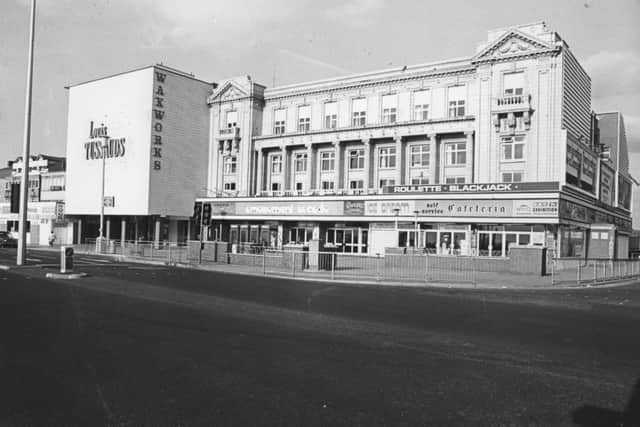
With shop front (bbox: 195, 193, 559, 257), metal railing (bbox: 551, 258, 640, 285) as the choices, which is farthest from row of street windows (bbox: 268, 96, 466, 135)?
metal railing (bbox: 551, 258, 640, 285)

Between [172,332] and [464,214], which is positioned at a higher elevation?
[464,214]

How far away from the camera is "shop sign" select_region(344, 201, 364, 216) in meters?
45.5

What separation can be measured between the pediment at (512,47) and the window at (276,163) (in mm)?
22641

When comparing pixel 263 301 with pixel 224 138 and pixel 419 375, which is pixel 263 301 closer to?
pixel 419 375

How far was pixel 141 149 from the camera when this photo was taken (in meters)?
55.5

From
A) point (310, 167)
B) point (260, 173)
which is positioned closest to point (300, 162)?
point (310, 167)

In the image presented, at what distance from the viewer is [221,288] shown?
18297 mm

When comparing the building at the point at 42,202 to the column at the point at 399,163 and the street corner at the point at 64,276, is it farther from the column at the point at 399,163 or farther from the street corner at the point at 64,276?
the street corner at the point at 64,276

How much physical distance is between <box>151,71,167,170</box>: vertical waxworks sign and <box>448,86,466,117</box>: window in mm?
28209

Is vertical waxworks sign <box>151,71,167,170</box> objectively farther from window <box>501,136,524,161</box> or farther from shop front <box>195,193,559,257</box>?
window <box>501,136,524,161</box>

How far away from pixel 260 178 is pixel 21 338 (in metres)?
48.7

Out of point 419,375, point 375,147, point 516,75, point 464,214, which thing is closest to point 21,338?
point 419,375

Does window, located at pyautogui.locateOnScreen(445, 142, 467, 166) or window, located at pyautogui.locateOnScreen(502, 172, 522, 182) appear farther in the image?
window, located at pyautogui.locateOnScreen(445, 142, 467, 166)

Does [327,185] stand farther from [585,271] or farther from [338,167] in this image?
[585,271]
